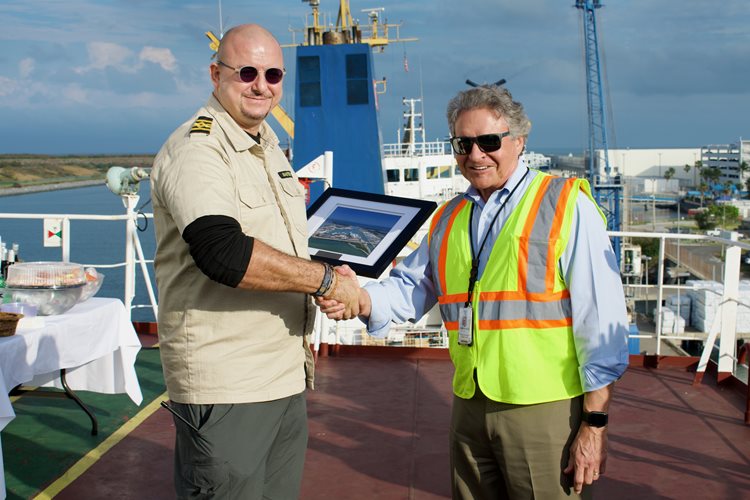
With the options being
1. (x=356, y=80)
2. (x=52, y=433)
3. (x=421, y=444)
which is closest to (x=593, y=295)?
(x=421, y=444)

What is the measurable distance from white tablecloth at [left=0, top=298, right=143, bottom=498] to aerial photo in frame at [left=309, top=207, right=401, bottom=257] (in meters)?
1.22

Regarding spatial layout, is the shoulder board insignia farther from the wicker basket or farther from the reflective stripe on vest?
the wicker basket

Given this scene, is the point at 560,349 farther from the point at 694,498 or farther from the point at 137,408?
the point at 137,408

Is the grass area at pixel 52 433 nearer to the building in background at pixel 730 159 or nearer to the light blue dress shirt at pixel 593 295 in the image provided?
the light blue dress shirt at pixel 593 295

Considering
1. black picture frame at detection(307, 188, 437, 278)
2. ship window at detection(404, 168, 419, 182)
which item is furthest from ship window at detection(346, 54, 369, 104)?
black picture frame at detection(307, 188, 437, 278)

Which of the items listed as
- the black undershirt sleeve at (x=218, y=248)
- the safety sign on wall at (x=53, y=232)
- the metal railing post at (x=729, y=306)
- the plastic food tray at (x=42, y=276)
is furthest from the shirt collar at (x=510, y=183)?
the safety sign on wall at (x=53, y=232)

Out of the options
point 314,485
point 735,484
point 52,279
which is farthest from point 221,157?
point 735,484

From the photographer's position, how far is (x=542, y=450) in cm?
191

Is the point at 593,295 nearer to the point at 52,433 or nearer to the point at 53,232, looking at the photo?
the point at 52,433

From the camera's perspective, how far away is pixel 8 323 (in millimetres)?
2857

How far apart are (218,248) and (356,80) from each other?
42.2 feet

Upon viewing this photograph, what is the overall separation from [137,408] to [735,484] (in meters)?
3.12

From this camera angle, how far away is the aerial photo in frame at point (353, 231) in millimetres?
2357

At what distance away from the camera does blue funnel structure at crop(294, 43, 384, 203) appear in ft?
45.6
